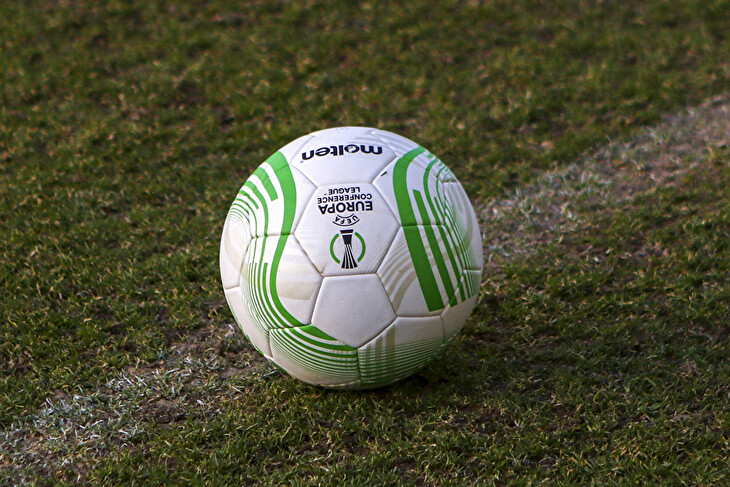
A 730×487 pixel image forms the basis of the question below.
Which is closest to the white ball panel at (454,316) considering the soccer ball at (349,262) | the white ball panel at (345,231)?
the soccer ball at (349,262)

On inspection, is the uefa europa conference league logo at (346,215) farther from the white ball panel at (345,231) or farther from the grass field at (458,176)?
Result: the grass field at (458,176)

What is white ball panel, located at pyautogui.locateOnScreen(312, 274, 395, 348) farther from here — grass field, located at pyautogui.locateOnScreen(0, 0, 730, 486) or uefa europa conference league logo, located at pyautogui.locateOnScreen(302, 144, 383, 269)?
grass field, located at pyautogui.locateOnScreen(0, 0, 730, 486)

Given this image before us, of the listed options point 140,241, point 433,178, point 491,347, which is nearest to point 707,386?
point 491,347

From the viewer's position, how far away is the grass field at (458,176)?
3.56 meters

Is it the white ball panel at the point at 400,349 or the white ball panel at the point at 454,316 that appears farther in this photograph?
the white ball panel at the point at 454,316

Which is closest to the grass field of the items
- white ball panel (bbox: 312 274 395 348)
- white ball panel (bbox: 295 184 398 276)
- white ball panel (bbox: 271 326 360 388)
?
white ball panel (bbox: 271 326 360 388)

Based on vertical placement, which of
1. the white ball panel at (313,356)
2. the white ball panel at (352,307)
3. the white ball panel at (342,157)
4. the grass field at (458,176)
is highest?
the white ball panel at (342,157)

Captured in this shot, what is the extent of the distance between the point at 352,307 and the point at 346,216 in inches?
14.8

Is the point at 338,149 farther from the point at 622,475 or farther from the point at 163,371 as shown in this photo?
the point at 622,475

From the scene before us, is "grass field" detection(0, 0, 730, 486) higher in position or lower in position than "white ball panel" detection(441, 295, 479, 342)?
lower

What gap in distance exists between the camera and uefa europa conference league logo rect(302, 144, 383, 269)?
11.1ft

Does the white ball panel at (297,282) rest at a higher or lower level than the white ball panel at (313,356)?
higher

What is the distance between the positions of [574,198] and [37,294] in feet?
10.8

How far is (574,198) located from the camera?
5.29 metres
